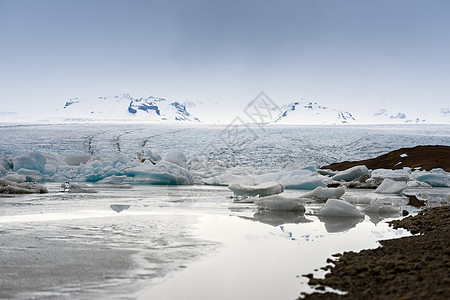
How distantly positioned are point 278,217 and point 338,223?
0.68 metres

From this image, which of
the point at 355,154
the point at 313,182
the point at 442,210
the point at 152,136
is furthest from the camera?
the point at 152,136

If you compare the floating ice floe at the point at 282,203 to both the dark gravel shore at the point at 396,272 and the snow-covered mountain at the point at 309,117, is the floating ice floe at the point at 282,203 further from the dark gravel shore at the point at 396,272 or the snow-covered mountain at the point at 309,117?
the snow-covered mountain at the point at 309,117

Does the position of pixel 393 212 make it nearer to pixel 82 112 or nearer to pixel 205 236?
pixel 205 236

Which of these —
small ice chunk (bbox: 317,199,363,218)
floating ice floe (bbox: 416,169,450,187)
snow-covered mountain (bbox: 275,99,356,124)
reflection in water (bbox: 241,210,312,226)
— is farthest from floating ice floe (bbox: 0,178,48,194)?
snow-covered mountain (bbox: 275,99,356,124)

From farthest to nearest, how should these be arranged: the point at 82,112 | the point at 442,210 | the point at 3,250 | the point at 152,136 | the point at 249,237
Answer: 1. the point at 82,112
2. the point at 152,136
3. the point at 442,210
4. the point at 249,237
5. the point at 3,250

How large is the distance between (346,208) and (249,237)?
1772 millimetres

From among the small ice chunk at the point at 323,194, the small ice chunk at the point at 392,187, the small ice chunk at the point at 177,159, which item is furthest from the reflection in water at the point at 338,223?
the small ice chunk at the point at 177,159

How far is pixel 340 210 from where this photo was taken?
4754 millimetres

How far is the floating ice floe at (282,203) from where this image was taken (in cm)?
517

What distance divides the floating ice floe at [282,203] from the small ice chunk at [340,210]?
373 mm

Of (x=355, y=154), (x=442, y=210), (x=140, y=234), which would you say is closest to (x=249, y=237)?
(x=140, y=234)

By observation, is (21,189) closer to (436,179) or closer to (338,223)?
(338,223)

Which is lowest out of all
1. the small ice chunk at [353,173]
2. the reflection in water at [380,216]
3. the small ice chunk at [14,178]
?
the small ice chunk at [353,173]

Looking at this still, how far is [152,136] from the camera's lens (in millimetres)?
21656
